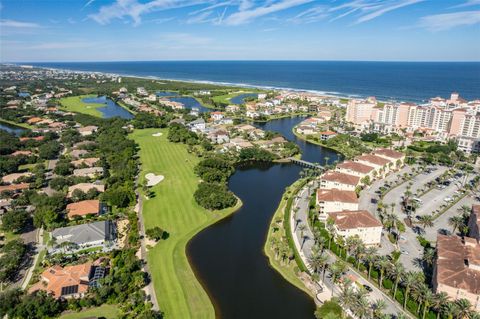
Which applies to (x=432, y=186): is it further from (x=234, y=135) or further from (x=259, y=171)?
(x=234, y=135)

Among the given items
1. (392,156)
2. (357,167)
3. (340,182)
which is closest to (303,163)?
(357,167)

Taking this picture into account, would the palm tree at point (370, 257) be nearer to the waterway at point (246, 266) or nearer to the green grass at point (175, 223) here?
the waterway at point (246, 266)

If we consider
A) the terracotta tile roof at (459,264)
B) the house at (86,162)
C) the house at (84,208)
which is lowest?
the house at (84,208)

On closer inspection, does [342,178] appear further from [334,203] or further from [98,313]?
[98,313]

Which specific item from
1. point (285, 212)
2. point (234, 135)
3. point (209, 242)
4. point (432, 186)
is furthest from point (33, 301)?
point (234, 135)

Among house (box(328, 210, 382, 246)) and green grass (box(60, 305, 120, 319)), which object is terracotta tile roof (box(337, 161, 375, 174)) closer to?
house (box(328, 210, 382, 246))

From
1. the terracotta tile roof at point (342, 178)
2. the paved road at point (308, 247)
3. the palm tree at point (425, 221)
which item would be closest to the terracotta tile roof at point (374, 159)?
the terracotta tile roof at point (342, 178)
